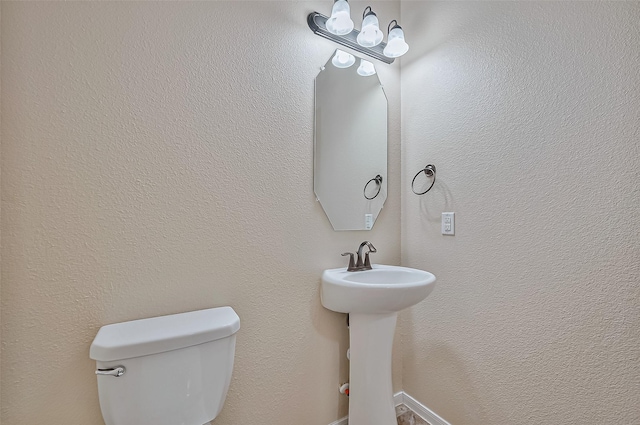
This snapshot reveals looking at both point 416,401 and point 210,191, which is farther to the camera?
point 416,401

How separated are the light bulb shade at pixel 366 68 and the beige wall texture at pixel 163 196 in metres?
0.21

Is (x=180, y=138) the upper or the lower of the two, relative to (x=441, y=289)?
upper

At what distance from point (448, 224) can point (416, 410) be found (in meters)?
1.02

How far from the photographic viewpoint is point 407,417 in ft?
4.94

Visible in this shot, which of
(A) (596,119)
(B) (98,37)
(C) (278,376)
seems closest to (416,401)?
(C) (278,376)

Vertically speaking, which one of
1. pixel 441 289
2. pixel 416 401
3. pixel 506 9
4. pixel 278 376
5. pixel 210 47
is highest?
pixel 506 9

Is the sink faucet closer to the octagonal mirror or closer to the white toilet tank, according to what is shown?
the octagonal mirror

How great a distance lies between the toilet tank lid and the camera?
2.64ft

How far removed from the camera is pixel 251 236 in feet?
3.94

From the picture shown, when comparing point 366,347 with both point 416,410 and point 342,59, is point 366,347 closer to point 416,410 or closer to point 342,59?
point 416,410

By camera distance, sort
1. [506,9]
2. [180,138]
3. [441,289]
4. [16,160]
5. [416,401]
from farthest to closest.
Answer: [416,401] → [441,289] → [506,9] → [180,138] → [16,160]

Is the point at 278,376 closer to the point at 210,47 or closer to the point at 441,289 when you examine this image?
the point at 441,289

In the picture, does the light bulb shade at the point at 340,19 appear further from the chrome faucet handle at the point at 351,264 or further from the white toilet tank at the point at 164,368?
the white toilet tank at the point at 164,368

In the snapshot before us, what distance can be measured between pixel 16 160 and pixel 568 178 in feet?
5.87
